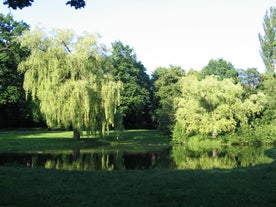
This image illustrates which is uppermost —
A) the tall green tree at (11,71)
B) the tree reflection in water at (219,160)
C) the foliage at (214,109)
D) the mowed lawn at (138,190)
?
the tall green tree at (11,71)

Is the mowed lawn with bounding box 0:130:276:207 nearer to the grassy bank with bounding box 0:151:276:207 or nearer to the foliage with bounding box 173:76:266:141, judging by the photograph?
the grassy bank with bounding box 0:151:276:207

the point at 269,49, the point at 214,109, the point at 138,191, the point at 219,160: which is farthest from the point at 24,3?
the point at 269,49

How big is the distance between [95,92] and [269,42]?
68.7ft

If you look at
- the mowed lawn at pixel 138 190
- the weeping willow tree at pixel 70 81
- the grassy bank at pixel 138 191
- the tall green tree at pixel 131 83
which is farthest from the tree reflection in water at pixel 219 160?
the tall green tree at pixel 131 83

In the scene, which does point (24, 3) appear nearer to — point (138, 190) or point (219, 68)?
point (138, 190)

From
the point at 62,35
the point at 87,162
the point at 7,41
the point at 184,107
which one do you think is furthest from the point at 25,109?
the point at 87,162

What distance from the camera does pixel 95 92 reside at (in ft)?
102

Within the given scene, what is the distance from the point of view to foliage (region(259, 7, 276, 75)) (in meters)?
38.5

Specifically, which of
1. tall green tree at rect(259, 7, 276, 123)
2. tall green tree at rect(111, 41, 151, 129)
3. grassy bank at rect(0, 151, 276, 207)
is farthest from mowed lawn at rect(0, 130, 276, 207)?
tall green tree at rect(111, 41, 151, 129)

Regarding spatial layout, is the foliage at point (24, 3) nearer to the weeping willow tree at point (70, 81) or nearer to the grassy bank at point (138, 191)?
the grassy bank at point (138, 191)

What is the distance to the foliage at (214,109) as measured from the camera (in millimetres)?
35562

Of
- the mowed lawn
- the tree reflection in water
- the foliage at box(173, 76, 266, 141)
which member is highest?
the foliage at box(173, 76, 266, 141)

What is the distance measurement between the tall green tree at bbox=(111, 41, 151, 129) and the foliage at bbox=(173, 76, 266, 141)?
15.4 metres

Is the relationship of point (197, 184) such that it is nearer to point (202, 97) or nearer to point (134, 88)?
point (202, 97)
